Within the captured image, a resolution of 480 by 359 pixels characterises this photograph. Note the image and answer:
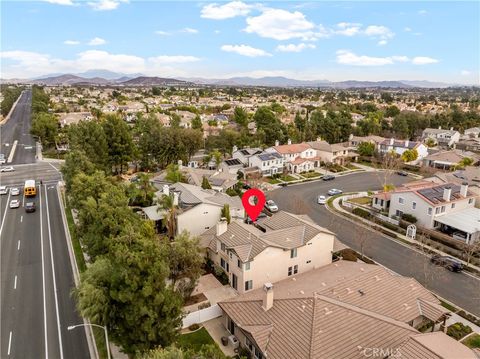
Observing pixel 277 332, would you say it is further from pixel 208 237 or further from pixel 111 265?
pixel 208 237

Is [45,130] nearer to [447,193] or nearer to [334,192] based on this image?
[334,192]

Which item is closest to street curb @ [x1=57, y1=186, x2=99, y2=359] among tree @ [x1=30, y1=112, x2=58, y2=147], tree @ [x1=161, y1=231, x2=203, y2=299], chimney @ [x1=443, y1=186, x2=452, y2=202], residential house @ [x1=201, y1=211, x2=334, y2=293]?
tree @ [x1=161, y1=231, x2=203, y2=299]

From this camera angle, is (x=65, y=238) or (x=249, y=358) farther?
(x=65, y=238)

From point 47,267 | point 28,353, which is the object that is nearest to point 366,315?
point 28,353

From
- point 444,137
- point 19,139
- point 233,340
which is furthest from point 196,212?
point 444,137

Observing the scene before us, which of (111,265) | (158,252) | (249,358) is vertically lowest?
(249,358)

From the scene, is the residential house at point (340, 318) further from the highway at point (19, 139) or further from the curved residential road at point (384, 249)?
the highway at point (19, 139)

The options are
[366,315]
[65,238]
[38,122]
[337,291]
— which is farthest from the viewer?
[38,122]
